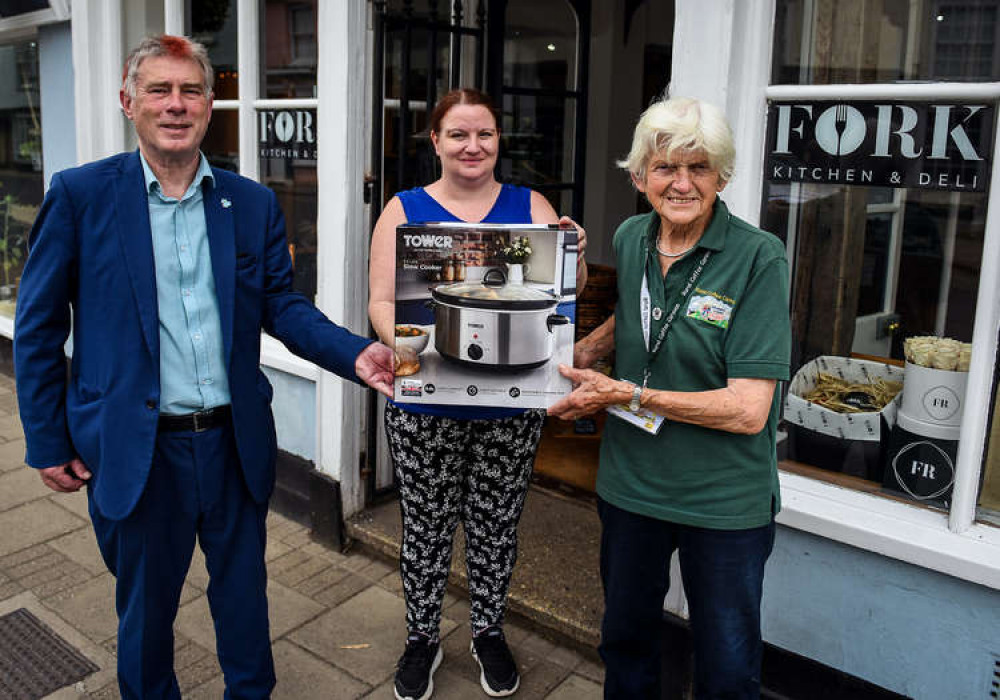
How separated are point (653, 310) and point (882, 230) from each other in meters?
1.15

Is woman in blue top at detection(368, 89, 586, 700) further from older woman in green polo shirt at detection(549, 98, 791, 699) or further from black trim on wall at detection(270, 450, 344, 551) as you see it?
black trim on wall at detection(270, 450, 344, 551)

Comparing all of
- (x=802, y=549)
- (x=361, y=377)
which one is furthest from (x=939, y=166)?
(x=361, y=377)

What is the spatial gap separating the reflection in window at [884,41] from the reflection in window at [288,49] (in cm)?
225

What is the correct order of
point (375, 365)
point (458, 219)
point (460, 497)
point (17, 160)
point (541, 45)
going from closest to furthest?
point (375, 365)
point (458, 219)
point (460, 497)
point (541, 45)
point (17, 160)

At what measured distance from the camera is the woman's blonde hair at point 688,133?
1903mm

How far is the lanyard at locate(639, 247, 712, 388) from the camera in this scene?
1993mm

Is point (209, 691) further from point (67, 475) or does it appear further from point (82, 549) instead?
point (82, 549)

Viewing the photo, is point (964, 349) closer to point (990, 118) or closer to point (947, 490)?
point (947, 490)

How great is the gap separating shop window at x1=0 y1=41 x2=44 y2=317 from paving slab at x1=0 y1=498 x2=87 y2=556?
2.45 m

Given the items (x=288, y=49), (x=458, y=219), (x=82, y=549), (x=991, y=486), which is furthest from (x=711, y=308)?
(x=82, y=549)

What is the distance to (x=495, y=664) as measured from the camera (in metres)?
2.97

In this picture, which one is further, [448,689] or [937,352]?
[448,689]

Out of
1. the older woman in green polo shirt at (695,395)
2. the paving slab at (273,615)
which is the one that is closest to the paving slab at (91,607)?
the paving slab at (273,615)

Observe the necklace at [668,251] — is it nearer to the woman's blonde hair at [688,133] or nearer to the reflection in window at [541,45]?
the woman's blonde hair at [688,133]
